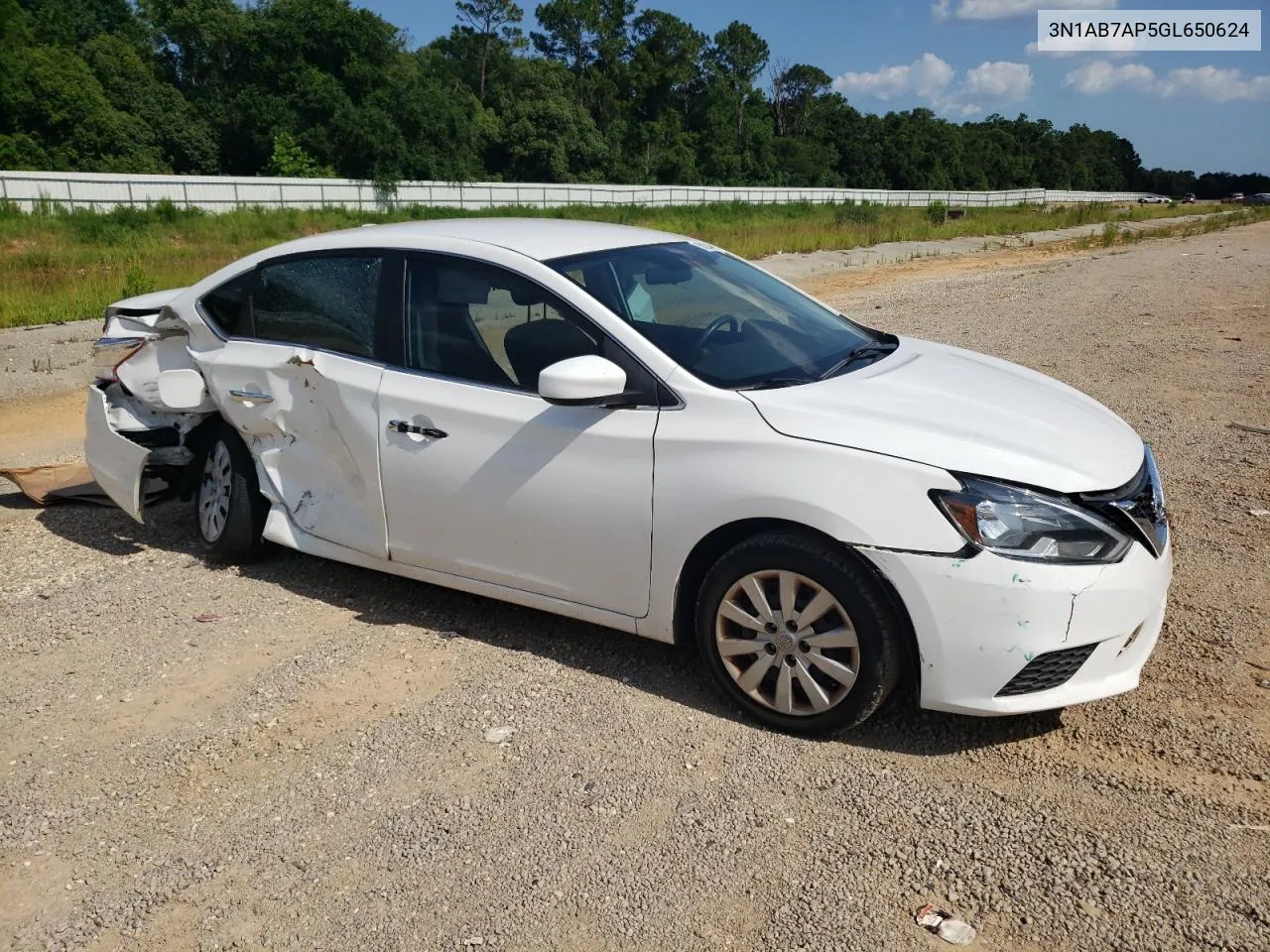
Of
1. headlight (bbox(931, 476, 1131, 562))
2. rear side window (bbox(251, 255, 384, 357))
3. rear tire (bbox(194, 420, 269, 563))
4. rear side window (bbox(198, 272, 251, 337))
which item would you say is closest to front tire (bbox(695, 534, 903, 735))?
headlight (bbox(931, 476, 1131, 562))

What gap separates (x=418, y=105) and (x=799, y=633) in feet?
206

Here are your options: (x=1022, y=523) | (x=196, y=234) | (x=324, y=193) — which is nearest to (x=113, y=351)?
(x=1022, y=523)

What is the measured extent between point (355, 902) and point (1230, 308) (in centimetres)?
1365

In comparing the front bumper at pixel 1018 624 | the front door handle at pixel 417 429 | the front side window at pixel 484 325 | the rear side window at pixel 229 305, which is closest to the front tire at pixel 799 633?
the front bumper at pixel 1018 624

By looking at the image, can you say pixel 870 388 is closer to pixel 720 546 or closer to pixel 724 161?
pixel 720 546

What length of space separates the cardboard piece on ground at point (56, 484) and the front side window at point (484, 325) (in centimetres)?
303

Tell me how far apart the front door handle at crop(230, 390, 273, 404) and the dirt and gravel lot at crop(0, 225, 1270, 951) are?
2.92 feet

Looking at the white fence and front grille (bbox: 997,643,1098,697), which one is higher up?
the white fence

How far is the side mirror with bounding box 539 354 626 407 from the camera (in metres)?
3.78

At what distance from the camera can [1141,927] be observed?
278 cm

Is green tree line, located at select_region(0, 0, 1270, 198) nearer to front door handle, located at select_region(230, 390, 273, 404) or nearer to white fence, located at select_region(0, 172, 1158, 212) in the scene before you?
white fence, located at select_region(0, 172, 1158, 212)

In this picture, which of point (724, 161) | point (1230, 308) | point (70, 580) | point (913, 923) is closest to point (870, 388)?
point (913, 923)

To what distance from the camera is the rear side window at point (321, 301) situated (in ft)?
15.6

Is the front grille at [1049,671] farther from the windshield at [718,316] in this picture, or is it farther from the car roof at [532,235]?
the car roof at [532,235]
